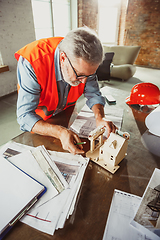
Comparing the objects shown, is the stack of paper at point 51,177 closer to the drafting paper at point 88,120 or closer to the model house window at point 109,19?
the drafting paper at point 88,120

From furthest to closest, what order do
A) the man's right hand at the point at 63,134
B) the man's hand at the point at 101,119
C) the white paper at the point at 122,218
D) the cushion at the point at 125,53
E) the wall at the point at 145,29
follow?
1. the wall at the point at 145,29
2. the cushion at the point at 125,53
3. the man's hand at the point at 101,119
4. the man's right hand at the point at 63,134
5. the white paper at the point at 122,218

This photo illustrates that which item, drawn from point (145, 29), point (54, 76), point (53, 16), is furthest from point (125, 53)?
point (54, 76)

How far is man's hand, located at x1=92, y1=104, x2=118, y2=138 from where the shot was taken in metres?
1.07

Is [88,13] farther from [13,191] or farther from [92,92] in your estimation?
[13,191]

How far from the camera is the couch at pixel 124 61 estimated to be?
4.61 meters

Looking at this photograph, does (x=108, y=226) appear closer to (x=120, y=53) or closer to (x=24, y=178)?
(x=24, y=178)

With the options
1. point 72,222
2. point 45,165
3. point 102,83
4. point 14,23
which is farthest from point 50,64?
point 102,83

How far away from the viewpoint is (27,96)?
108 cm

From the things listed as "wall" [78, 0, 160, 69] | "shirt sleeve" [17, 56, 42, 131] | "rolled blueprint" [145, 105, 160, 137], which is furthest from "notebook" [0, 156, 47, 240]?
"wall" [78, 0, 160, 69]

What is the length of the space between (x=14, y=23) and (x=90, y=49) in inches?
137

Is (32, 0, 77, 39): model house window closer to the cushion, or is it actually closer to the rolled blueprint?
the cushion

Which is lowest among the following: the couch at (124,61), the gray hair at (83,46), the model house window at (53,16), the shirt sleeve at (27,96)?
the couch at (124,61)

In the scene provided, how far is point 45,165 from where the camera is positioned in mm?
818

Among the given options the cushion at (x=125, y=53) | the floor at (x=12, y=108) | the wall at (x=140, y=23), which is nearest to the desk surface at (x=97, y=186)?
the floor at (x=12, y=108)
